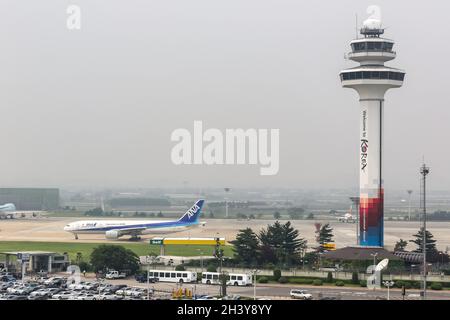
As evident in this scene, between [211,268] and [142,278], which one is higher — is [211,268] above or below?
above

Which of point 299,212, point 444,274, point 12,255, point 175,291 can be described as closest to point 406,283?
point 444,274

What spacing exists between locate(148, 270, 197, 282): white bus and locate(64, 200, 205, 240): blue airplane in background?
44072 millimetres

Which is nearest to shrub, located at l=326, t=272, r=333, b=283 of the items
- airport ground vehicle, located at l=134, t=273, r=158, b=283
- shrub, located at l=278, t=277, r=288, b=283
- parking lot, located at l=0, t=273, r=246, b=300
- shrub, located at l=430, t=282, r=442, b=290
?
shrub, located at l=278, t=277, r=288, b=283

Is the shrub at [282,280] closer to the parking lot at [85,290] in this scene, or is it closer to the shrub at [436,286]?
the parking lot at [85,290]

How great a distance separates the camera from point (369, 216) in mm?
81188

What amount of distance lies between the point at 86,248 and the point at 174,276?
31.1m

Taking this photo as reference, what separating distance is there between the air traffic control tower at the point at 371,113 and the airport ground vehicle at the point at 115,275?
81.2ft

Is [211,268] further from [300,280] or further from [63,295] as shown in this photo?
[63,295]

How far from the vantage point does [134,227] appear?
363 feet

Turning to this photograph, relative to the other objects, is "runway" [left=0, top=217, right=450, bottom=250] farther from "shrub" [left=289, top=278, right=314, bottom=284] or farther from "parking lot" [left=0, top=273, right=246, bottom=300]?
"parking lot" [left=0, top=273, right=246, bottom=300]

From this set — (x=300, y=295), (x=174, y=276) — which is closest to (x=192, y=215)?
(x=174, y=276)

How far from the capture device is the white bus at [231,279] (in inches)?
2542

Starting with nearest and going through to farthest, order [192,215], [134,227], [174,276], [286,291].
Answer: [286,291], [174,276], [134,227], [192,215]

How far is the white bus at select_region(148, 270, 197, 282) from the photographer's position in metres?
65.7
